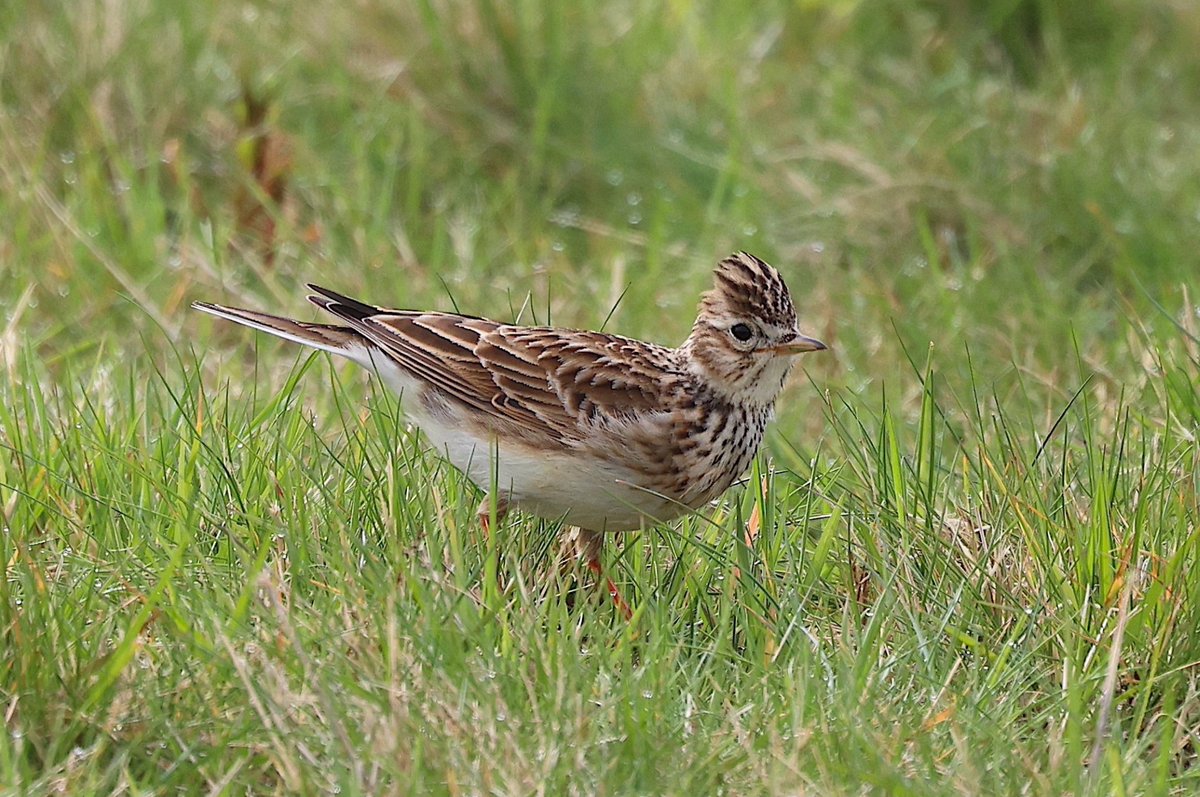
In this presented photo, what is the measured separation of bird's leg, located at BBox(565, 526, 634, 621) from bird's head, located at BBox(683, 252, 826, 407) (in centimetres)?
51

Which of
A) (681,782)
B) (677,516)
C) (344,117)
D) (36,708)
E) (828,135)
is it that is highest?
(828,135)

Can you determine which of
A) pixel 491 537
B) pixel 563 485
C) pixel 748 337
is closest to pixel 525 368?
pixel 563 485

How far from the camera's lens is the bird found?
4.45 m

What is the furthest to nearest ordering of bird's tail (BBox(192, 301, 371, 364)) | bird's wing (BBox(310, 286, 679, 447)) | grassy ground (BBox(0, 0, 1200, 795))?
bird's tail (BBox(192, 301, 371, 364)) < bird's wing (BBox(310, 286, 679, 447)) < grassy ground (BBox(0, 0, 1200, 795))

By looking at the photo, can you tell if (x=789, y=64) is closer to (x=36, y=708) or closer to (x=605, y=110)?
(x=605, y=110)

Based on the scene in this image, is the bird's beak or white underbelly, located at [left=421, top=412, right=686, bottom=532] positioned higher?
the bird's beak

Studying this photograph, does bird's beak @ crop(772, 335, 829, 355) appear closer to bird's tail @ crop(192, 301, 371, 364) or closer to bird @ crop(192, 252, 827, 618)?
bird @ crop(192, 252, 827, 618)

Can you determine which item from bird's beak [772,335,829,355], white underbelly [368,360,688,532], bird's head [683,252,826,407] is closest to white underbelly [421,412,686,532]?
white underbelly [368,360,688,532]

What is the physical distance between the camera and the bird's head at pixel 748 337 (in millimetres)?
4680

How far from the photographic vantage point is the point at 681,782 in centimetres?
338

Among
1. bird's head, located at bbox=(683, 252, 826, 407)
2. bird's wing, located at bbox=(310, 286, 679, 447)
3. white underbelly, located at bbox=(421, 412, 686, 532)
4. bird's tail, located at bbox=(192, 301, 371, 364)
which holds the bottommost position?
white underbelly, located at bbox=(421, 412, 686, 532)

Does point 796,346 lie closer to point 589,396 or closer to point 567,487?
point 589,396

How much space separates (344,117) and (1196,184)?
11.3 feet

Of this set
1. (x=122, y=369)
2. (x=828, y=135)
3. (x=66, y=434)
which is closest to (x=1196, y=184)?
(x=828, y=135)
